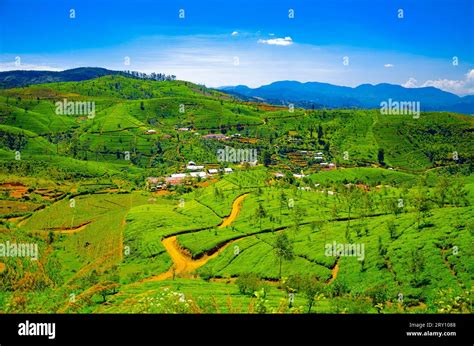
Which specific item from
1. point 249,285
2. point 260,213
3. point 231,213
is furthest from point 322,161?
point 249,285

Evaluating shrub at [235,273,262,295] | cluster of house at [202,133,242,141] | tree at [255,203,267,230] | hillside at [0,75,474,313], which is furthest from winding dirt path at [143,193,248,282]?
cluster of house at [202,133,242,141]

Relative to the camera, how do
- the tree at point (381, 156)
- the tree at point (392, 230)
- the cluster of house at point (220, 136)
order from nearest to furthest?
Answer: the tree at point (392, 230), the tree at point (381, 156), the cluster of house at point (220, 136)
